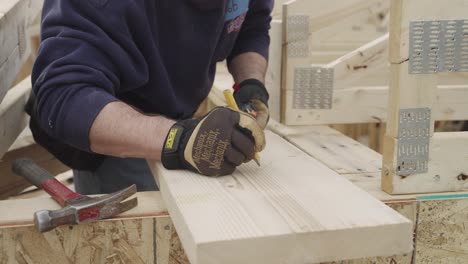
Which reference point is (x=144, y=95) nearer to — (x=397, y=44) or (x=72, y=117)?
(x=72, y=117)

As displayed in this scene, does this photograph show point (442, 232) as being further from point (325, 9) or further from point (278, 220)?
point (325, 9)

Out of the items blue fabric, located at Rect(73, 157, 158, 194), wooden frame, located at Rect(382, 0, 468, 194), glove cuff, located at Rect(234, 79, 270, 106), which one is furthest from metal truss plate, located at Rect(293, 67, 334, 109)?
wooden frame, located at Rect(382, 0, 468, 194)

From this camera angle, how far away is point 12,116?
8.30ft

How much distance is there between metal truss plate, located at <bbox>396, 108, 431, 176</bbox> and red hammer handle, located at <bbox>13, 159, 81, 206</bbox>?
40.2 inches

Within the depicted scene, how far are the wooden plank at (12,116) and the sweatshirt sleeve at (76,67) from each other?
26.4 inches

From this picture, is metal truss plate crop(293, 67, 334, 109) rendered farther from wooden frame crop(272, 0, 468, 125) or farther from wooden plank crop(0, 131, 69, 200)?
wooden plank crop(0, 131, 69, 200)

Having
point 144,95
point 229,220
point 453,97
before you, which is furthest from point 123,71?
point 453,97

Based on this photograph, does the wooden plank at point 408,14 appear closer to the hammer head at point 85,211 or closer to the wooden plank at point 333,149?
the wooden plank at point 333,149

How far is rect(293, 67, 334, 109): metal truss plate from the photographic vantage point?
9.30ft

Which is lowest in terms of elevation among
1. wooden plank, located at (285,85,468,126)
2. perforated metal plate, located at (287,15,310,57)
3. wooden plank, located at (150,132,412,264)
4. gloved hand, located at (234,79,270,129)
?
wooden plank, located at (285,85,468,126)

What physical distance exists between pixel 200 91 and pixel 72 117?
2.46 ft

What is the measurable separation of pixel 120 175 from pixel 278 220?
1200 mm

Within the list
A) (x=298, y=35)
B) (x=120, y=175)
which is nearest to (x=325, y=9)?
(x=298, y=35)

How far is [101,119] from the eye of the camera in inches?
64.1
